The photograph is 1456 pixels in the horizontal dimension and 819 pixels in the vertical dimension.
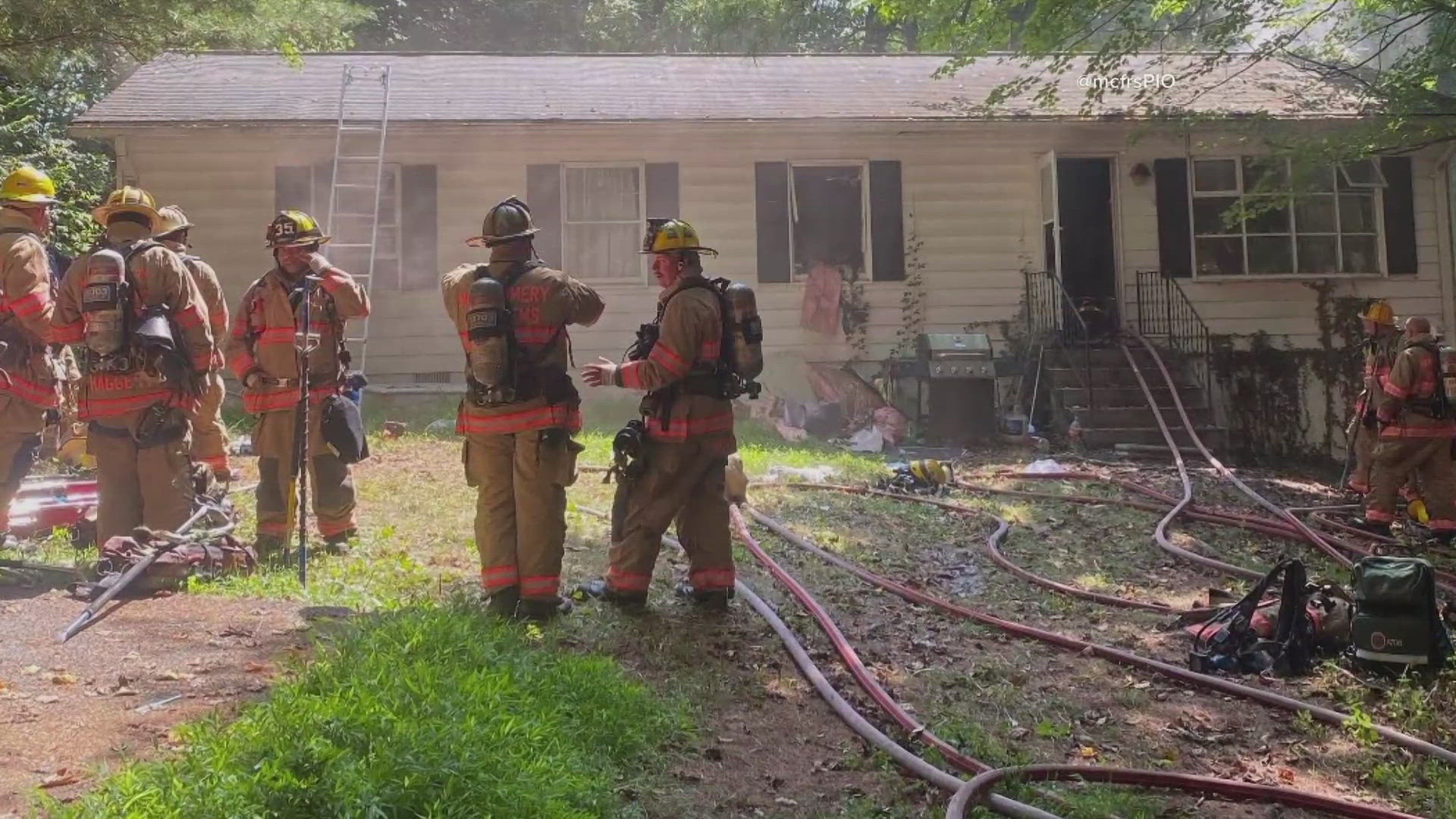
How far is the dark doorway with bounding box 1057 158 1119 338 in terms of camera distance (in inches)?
528

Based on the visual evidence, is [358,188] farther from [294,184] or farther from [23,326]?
[23,326]

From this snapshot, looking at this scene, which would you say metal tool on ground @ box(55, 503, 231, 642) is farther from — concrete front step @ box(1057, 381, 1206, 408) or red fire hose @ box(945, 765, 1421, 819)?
concrete front step @ box(1057, 381, 1206, 408)

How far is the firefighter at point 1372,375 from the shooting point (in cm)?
867

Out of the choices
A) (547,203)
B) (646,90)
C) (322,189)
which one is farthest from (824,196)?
(322,189)

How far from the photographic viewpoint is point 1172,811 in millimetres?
3336

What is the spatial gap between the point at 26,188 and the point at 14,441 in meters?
1.33

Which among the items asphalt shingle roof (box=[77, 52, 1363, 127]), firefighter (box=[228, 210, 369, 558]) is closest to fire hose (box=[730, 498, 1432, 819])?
firefighter (box=[228, 210, 369, 558])

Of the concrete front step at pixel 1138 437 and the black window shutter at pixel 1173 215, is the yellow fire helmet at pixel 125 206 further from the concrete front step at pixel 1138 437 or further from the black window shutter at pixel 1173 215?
the black window shutter at pixel 1173 215

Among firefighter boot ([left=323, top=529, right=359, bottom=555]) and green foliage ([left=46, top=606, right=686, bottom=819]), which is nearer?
green foliage ([left=46, top=606, right=686, bottom=819])

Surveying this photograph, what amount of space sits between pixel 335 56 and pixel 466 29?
1420 cm

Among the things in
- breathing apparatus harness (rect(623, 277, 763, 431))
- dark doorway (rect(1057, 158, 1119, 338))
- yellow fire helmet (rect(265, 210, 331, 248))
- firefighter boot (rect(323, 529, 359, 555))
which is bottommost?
firefighter boot (rect(323, 529, 359, 555))

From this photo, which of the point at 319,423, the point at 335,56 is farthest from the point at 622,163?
the point at 319,423

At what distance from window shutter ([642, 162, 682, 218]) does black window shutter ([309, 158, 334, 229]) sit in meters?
3.69

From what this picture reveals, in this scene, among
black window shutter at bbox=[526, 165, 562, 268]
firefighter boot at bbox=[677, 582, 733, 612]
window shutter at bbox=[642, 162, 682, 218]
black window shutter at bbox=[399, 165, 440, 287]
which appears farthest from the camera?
window shutter at bbox=[642, 162, 682, 218]
